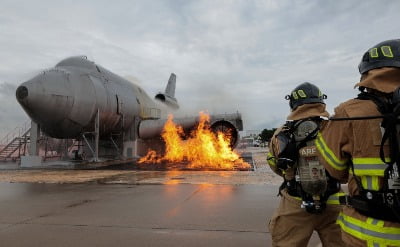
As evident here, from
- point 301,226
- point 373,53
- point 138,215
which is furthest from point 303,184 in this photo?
point 138,215

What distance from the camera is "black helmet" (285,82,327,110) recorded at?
9.83 feet

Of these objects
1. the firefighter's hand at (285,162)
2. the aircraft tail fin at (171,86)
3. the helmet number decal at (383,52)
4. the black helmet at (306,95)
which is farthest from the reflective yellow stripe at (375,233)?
the aircraft tail fin at (171,86)

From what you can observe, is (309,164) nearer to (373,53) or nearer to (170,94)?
(373,53)

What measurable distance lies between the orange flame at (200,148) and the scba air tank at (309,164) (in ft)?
45.8

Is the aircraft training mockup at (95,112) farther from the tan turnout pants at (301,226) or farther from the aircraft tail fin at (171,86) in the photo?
the tan turnout pants at (301,226)

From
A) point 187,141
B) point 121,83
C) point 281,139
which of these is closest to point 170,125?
point 187,141

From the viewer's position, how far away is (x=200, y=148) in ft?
65.4

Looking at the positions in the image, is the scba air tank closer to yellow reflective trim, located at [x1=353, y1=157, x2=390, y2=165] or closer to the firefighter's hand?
the firefighter's hand

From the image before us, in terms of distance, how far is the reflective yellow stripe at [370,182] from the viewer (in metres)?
1.80

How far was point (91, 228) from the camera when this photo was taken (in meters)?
5.03

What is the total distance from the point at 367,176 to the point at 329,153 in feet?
0.91

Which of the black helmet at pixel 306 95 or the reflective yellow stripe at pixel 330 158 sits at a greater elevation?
the black helmet at pixel 306 95

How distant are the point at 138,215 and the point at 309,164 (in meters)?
4.11

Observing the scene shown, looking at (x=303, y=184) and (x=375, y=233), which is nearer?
(x=375, y=233)
